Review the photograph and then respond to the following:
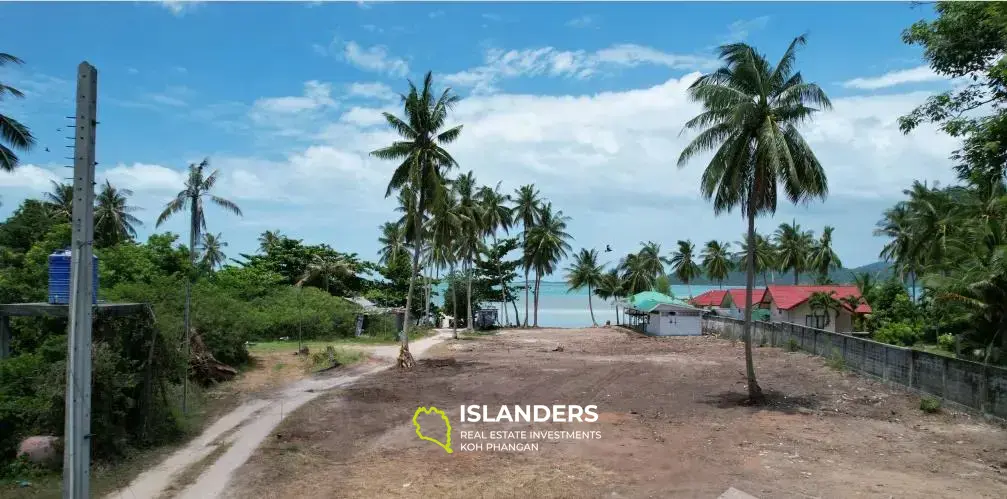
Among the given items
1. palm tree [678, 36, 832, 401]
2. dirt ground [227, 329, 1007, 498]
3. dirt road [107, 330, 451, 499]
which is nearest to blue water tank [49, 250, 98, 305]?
dirt road [107, 330, 451, 499]

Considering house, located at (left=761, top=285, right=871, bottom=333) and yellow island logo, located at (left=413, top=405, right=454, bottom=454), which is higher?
house, located at (left=761, top=285, right=871, bottom=333)

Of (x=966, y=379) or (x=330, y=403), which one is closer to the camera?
(x=966, y=379)

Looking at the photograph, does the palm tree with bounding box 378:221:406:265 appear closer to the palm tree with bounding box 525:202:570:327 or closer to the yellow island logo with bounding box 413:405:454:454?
the palm tree with bounding box 525:202:570:327

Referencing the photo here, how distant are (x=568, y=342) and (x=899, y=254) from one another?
111ft

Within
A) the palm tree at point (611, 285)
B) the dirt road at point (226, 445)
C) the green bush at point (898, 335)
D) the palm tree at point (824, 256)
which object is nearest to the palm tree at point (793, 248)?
the palm tree at point (824, 256)

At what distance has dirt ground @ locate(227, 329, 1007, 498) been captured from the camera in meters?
9.38

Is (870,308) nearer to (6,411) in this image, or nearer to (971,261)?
(971,261)

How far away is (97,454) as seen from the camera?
32.4 ft

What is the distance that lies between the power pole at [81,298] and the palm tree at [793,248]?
8010cm

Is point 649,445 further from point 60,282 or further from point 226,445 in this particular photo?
point 60,282

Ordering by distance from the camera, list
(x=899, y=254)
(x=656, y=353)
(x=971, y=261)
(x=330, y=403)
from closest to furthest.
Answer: (x=330, y=403) < (x=971, y=261) < (x=656, y=353) < (x=899, y=254)

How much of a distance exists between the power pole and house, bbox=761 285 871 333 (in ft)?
163

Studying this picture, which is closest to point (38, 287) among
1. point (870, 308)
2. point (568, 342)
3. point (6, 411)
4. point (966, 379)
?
point (6, 411)

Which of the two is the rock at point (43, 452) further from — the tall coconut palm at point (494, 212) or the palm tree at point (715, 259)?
the palm tree at point (715, 259)
